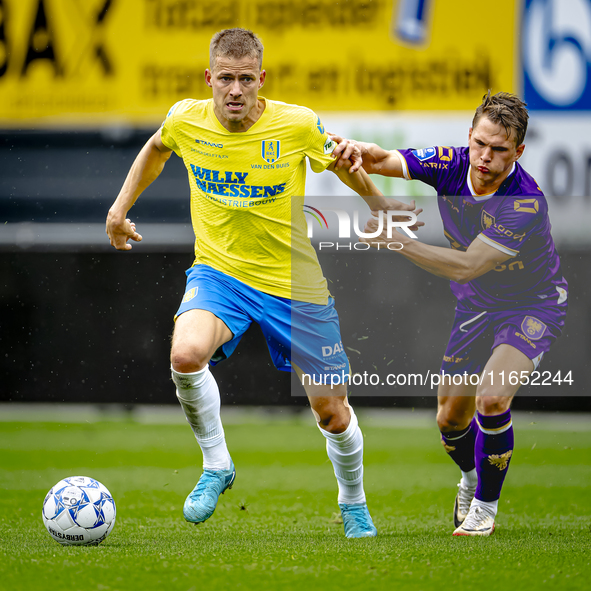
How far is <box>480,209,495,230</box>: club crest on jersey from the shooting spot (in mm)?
4168

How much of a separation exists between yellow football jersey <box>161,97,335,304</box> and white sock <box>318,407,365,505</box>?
0.67 meters

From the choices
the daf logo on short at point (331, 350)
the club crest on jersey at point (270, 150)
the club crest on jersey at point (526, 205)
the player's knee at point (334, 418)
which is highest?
the club crest on jersey at point (270, 150)

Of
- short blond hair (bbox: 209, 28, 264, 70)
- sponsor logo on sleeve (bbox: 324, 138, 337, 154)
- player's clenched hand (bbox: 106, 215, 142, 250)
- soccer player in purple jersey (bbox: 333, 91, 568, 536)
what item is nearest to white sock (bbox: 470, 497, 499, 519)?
soccer player in purple jersey (bbox: 333, 91, 568, 536)

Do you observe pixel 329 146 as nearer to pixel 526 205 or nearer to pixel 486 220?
pixel 486 220

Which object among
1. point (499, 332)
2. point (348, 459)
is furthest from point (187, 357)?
point (499, 332)

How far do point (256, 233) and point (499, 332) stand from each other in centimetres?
133

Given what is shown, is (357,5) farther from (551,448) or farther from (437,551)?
(437,551)

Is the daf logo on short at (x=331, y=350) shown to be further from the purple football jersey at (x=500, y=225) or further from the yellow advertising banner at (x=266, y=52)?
the yellow advertising banner at (x=266, y=52)

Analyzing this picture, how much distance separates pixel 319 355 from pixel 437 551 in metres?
1.08

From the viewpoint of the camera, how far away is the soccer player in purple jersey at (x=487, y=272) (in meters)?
4.02

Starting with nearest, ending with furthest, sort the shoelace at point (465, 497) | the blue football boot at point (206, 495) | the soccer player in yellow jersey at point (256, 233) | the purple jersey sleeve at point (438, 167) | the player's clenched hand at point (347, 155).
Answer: the blue football boot at point (206, 495) < the soccer player in yellow jersey at point (256, 233) < the player's clenched hand at point (347, 155) < the purple jersey sleeve at point (438, 167) < the shoelace at point (465, 497)

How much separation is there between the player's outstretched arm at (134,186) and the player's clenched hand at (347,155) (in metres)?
0.90

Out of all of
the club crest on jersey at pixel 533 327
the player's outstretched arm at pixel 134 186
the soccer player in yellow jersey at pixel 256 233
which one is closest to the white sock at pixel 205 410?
the soccer player in yellow jersey at pixel 256 233

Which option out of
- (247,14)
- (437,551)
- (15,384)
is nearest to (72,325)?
(15,384)
